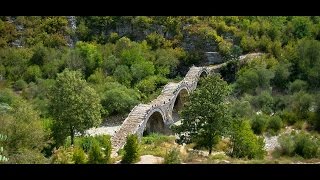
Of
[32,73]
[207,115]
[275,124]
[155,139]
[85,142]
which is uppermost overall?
[32,73]

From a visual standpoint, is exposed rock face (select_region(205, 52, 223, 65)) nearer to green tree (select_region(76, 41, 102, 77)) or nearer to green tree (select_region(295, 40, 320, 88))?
green tree (select_region(295, 40, 320, 88))

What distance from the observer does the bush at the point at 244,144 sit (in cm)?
1919

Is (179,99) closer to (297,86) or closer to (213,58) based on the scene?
(297,86)

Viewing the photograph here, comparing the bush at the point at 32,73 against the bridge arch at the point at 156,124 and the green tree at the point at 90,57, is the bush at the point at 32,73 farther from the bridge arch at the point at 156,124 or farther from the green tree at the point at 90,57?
the bridge arch at the point at 156,124

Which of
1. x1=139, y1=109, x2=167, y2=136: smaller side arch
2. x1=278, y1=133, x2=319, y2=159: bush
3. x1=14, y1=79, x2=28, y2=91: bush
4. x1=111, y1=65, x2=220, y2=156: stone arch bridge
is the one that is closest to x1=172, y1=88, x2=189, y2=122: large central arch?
x1=111, y1=65, x2=220, y2=156: stone arch bridge

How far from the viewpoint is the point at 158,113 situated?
29.5m

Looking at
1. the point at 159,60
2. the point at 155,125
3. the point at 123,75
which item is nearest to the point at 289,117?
the point at 155,125

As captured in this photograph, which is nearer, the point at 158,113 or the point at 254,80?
the point at 158,113

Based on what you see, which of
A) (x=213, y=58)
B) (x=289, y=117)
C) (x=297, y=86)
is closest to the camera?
(x=289, y=117)

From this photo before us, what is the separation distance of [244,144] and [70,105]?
7676mm

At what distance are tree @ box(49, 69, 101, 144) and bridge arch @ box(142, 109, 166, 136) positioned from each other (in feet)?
24.8

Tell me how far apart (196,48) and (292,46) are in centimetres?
870

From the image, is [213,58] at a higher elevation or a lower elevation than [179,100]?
higher
